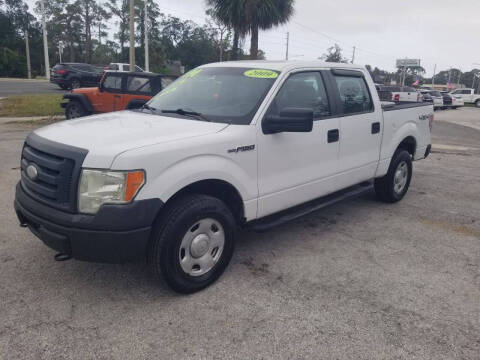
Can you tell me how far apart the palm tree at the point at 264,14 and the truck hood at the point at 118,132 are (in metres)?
17.9

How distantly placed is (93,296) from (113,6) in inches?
2942

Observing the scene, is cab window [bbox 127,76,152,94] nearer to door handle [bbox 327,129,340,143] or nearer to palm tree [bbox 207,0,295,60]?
door handle [bbox 327,129,340,143]

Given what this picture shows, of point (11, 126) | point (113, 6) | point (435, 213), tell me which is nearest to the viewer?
point (435, 213)

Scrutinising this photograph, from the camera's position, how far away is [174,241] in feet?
9.89

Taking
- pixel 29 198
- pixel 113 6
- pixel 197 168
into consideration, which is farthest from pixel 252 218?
pixel 113 6

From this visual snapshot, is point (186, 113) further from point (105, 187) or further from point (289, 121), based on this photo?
point (105, 187)

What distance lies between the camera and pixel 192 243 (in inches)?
125

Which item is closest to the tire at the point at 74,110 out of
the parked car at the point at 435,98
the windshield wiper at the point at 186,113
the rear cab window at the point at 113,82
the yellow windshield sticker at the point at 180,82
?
the rear cab window at the point at 113,82

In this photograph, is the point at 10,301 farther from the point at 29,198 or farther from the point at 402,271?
the point at 402,271

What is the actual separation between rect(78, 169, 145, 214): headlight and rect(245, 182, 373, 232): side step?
130 centimetres

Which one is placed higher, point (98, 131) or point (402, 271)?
point (98, 131)

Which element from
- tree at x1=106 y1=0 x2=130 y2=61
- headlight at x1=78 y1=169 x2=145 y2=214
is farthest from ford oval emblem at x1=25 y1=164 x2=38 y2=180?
tree at x1=106 y1=0 x2=130 y2=61

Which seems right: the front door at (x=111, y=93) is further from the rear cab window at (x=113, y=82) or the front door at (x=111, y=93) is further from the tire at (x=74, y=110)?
the tire at (x=74, y=110)

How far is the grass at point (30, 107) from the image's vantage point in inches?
571
